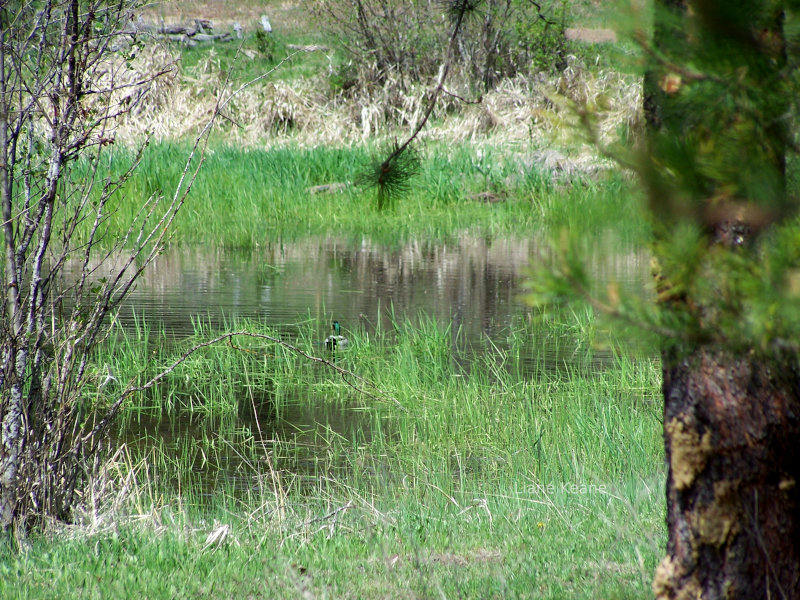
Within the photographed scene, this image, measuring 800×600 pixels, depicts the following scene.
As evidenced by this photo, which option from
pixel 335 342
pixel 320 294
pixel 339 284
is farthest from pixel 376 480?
pixel 339 284

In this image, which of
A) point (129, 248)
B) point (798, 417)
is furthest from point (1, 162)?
point (129, 248)

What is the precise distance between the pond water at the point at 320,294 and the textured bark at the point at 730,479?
2.79 m

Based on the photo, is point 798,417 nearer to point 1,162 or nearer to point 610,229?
point 610,229

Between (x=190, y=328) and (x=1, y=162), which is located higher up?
(x=1, y=162)

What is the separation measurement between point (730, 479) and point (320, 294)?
7.38m

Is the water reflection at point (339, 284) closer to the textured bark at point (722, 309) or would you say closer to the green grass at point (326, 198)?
the green grass at point (326, 198)

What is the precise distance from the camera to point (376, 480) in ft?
14.9

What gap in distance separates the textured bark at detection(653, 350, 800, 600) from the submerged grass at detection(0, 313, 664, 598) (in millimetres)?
548

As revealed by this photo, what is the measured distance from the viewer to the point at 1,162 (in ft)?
11.7

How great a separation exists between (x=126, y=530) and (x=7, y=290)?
934 millimetres

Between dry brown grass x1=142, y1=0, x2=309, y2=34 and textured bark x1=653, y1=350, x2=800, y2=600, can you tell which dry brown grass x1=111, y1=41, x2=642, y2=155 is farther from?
textured bark x1=653, y1=350, x2=800, y2=600

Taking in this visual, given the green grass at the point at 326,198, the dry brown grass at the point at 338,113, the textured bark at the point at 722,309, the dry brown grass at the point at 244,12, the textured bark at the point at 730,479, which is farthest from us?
the dry brown grass at the point at 244,12

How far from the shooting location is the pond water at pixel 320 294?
227 inches

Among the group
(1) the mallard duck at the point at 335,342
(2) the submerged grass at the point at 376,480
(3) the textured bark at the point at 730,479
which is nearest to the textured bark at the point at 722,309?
(3) the textured bark at the point at 730,479
